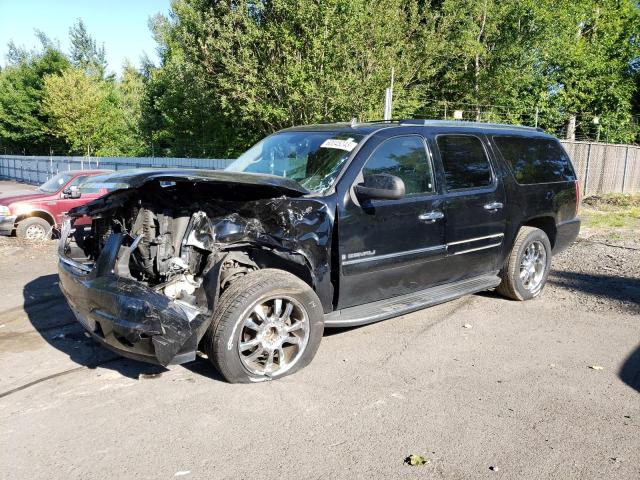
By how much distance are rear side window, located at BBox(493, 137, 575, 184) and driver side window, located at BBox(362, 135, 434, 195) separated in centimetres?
125

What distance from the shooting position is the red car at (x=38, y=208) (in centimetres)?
1077

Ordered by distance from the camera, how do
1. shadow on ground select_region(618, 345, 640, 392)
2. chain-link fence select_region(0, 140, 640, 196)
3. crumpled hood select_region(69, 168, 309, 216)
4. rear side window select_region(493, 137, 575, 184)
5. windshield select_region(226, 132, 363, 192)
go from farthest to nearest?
1. chain-link fence select_region(0, 140, 640, 196)
2. rear side window select_region(493, 137, 575, 184)
3. windshield select_region(226, 132, 363, 192)
4. shadow on ground select_region(618, 345, 640, 392)
5. crumpled hood select_region(69, 168, 309, 216)

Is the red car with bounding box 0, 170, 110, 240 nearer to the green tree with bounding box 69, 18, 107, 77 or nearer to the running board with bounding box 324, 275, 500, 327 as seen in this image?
the running board with bounding box 324, 275, 500, 327

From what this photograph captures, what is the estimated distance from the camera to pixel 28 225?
35.8 ft

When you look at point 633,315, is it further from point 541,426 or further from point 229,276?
point 229,276

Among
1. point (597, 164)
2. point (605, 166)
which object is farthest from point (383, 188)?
point (605, 166)

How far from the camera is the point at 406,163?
485cm

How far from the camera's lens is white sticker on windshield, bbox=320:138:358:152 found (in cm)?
463

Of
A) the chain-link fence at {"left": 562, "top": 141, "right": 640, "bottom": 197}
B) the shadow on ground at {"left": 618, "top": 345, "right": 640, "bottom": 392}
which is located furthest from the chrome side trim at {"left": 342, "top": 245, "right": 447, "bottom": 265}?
the chain-link fence at {"left": 562, "top": 141, "right": 640, "bottom": 197}

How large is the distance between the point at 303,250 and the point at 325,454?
1553 mm

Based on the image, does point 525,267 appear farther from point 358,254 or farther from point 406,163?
point 358,254

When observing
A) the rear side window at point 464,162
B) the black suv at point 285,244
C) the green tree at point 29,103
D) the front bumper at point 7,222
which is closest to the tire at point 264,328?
the black suv at point 285,244

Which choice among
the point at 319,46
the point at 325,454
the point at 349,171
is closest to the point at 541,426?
the point at 325,454

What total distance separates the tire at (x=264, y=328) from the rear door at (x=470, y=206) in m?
1.73
